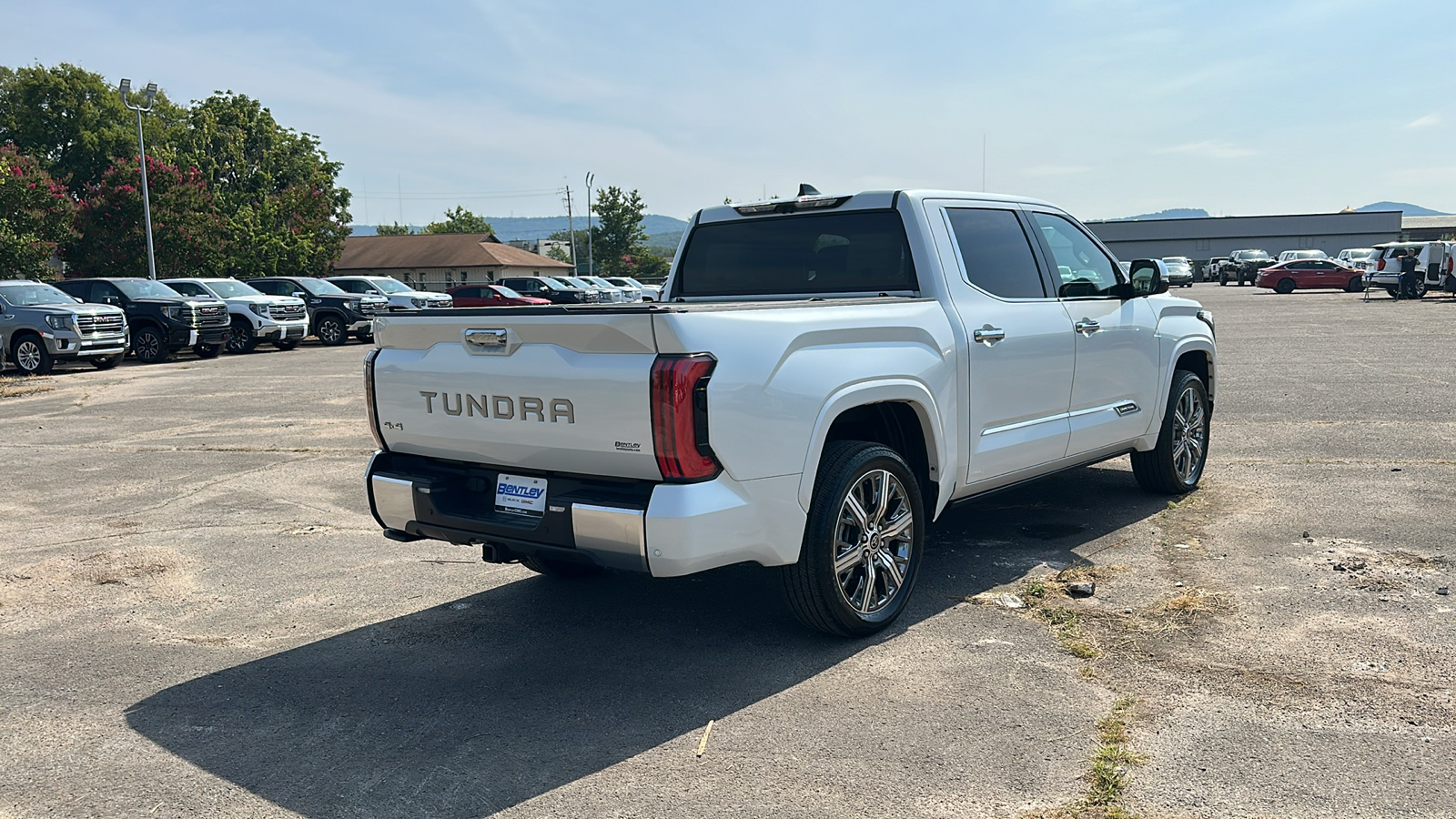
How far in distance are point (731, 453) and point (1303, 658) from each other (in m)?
2.50

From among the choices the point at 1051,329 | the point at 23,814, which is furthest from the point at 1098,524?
the point at 23,814

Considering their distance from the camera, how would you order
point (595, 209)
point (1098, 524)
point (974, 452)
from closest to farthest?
point (974, 452)
point (1098, 524)
point (595, 209)

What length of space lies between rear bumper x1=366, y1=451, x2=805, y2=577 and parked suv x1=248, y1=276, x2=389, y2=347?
1013 inches

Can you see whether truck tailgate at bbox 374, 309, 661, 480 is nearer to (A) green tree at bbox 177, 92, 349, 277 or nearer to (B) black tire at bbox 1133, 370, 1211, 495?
(B) black tire at bbox 1133, 370, 1211, 495

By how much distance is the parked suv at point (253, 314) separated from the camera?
25688 millimetres

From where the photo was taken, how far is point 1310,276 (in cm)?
4816

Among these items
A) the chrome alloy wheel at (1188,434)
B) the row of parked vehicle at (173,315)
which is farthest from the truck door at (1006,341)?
the row of parked vehicle at (173,315)

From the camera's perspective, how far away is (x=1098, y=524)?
6730mm

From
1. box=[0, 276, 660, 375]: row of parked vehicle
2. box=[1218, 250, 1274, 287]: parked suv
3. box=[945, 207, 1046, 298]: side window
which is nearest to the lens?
box=[945, 207, 1046, 298]: side window

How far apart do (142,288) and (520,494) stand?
22681 millimetres

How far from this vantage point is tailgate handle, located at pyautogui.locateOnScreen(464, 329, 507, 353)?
434cm

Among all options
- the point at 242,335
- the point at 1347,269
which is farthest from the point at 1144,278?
the point at 1347,269

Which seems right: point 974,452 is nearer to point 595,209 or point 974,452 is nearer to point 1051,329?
point 1051,329

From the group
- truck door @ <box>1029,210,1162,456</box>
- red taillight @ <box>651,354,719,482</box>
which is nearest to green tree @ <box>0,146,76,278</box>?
truck door @ <box>1029,210,1162,456</box>
